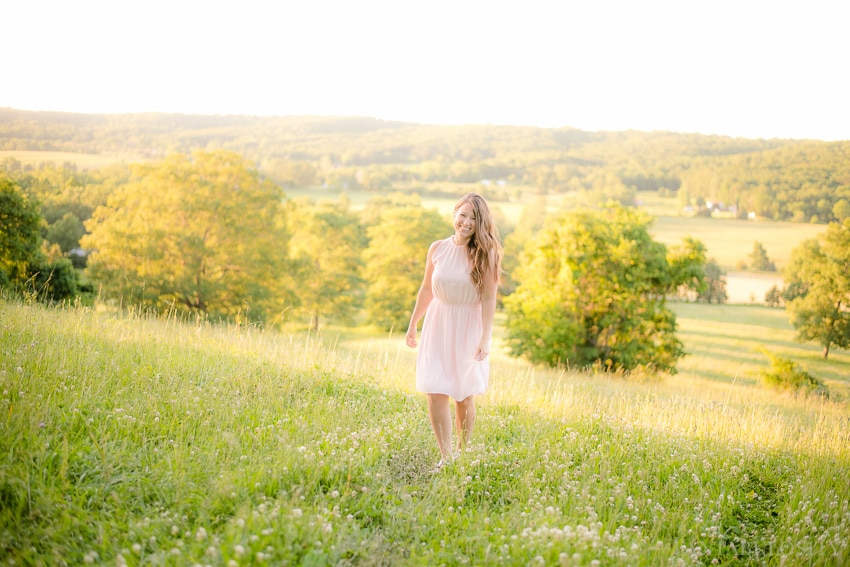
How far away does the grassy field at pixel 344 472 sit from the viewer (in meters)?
3.36

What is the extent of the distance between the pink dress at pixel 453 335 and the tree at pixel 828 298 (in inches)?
1222

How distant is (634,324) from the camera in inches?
789

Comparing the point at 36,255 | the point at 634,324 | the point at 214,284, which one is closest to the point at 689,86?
the point at 634,324

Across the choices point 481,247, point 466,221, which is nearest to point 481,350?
point 481,247

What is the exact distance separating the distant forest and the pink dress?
19724 millimetres

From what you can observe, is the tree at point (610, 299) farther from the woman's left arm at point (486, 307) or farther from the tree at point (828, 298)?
the woman's left arm at point (486, 307)

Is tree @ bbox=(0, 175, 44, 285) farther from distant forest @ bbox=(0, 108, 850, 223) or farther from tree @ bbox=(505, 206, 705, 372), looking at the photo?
tree @ bbox=(505, 206, 705, 372)

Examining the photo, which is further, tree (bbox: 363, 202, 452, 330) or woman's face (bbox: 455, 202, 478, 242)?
tree (bbox: 363, 202, 452, 330)

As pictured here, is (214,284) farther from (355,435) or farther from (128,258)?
(355,435)

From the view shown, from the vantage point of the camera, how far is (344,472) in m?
4.44

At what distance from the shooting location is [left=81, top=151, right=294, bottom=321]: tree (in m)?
25.3

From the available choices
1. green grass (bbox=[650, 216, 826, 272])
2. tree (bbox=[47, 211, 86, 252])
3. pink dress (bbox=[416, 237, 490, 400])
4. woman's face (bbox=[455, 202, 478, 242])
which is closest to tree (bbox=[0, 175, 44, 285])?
tree (bbox=[47, 211, 86, 252])

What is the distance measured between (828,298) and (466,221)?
104 feet

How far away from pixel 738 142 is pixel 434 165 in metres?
41.3
